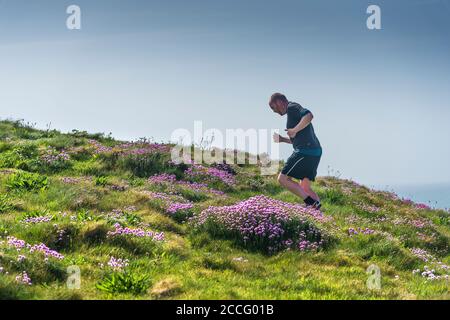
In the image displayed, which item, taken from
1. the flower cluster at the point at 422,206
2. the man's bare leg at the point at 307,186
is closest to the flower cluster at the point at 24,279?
the man's bare leg at the point at 307,186

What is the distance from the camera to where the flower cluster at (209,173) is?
58.3 feet

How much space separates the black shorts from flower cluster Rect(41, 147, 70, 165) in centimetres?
933

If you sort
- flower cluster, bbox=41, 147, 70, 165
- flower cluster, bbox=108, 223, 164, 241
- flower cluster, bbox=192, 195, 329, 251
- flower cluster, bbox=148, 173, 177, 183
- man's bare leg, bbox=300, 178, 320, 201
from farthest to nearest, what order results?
flower cluster, bbox=41, 147, 70, 165 → flower cluster, bbox=148, 173, 177, 183 → man's bare leg, bbox=300, 178, 320, 201 → flower cluster, bbox=192, 195, 329, 251 → flower cluster, bbox=108, 223, 164, 241

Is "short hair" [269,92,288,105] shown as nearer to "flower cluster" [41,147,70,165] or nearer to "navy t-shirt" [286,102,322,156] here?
"navy t-shirt" [286,102,322,156]

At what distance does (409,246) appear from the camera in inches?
482

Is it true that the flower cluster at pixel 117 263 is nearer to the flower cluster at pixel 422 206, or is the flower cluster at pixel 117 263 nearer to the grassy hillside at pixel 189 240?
the grassy hillside at pixel 189 240

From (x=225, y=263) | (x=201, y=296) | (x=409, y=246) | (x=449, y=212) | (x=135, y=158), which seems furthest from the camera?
(x=449, y=212)

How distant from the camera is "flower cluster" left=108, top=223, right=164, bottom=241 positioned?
961 centimetres

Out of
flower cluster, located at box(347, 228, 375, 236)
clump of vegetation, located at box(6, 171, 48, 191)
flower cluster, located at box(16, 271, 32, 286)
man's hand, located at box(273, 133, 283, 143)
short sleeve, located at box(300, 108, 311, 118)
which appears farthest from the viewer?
clump of vegetation, located at box(6, 171, 48, 191)

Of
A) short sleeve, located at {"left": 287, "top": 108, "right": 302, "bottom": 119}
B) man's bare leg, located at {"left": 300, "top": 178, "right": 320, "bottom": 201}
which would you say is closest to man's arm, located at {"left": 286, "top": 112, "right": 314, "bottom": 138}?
short sleeve, located at {"left": 287, "top": 108, "right": 302, "bottom": 119}

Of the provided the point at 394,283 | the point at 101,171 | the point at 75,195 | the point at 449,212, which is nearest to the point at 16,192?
the point at 75,195

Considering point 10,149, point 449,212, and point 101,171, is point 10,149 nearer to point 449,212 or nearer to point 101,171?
point 101,171

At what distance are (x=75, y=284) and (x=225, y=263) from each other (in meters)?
2.89

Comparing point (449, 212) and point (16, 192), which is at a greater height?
point (16, 192)
